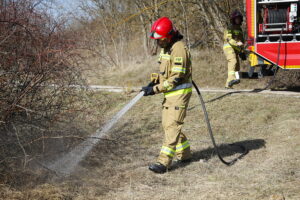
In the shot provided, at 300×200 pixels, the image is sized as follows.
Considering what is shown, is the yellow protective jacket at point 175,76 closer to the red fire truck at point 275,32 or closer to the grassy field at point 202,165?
the grassy field at point 202,165

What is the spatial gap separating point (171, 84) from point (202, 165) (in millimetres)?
1202

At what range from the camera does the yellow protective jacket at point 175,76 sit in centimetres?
434

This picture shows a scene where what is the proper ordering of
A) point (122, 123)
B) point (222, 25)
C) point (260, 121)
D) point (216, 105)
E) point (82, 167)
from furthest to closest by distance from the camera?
point (222, 25) < point (216, 105) < point (122, 123) < point (260, 121) < point (82, 167)

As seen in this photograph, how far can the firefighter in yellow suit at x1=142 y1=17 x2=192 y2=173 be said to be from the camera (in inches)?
171

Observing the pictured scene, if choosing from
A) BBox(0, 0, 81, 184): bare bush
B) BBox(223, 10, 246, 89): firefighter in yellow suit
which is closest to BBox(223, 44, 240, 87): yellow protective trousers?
BBox(223, 10, 246, 89): firefighter in yellow suit

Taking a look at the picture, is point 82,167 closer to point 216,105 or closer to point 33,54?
point 33,54

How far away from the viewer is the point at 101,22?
17.4m

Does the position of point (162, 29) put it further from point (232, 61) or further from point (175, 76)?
point (232, 61)

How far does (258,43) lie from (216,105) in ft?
6.63

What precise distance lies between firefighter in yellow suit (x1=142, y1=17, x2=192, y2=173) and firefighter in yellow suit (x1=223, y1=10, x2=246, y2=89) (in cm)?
443

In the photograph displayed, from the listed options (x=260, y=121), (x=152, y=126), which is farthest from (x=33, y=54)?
(x=260, y=121)

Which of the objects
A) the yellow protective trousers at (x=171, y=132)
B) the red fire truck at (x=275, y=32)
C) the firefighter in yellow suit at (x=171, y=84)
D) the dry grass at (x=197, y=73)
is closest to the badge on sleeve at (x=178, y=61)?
the firefighter in yellow suit at (x=171, y=84)

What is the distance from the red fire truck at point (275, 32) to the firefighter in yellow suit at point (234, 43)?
457 mm

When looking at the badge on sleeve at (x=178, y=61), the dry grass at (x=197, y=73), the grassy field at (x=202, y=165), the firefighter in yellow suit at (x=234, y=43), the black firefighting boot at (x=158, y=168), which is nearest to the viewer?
the grassy field at (x=202, y=165)
